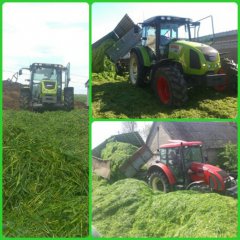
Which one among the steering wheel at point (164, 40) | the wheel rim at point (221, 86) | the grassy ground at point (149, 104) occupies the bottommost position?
the grassy ground at point (149, 104)

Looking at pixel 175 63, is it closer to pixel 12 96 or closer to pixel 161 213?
pixel 161 213

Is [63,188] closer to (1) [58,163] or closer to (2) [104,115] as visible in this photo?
(1) [58,163]

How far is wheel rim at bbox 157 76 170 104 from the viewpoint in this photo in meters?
3.98

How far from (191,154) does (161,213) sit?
2.85 ft

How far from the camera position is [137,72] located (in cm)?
486

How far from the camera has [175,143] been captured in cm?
366

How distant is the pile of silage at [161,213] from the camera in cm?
294

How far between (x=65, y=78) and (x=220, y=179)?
5.77 meters

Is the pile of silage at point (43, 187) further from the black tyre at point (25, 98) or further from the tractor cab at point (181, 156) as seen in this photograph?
the black tyre at point (25, 98)

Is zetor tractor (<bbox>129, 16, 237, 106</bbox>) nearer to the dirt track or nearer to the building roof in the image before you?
the building roof

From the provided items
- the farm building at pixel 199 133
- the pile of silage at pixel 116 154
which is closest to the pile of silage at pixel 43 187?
the pile of silage at pixel 116 154

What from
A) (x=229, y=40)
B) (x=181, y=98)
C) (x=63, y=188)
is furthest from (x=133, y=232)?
(x=229, y=40)

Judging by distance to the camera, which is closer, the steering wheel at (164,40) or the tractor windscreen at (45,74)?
the steering wheel at (164,40)

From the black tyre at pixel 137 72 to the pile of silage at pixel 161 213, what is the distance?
5.96 ft
